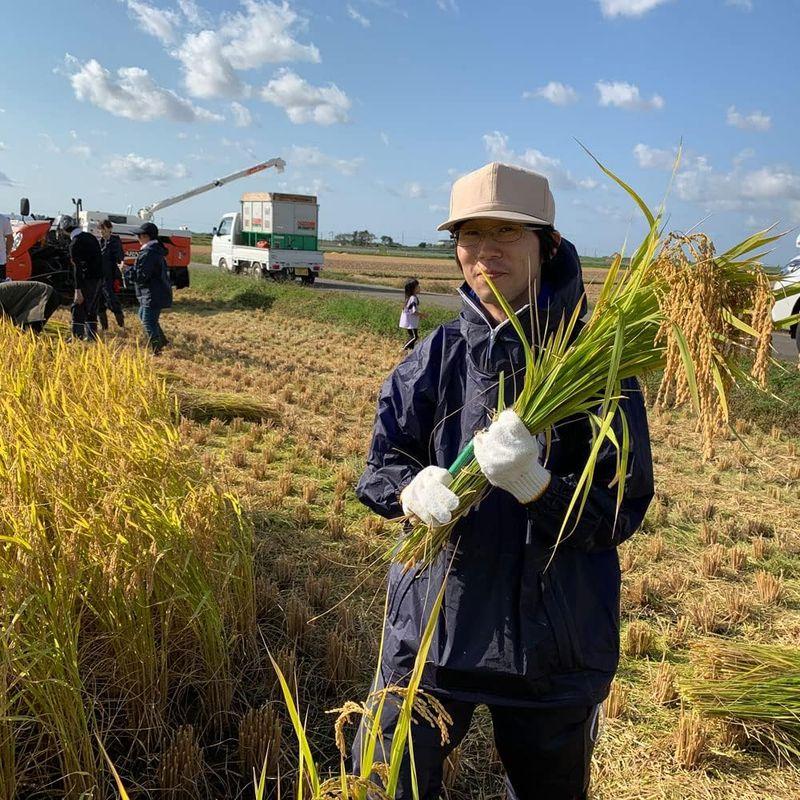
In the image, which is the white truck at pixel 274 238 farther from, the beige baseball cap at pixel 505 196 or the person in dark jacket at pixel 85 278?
the beige baseball cap at pixel 505 196

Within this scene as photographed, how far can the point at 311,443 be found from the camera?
5.43 m

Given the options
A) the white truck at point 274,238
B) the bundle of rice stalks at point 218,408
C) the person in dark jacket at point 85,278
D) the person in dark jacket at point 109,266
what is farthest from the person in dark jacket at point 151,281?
the white truck at point 274,238

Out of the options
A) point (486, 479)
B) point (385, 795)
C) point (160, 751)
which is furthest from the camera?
point (160, 751)

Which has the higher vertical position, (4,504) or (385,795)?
(4,504)

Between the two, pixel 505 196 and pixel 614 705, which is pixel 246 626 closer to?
pixel 614 705

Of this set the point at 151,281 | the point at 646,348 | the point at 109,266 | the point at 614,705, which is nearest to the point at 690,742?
the point at 614,705

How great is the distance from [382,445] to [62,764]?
113cm

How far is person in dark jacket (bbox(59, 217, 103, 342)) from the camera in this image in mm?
8648

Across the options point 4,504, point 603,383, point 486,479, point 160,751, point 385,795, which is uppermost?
point 603,383

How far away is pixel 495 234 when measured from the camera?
59.4 inches

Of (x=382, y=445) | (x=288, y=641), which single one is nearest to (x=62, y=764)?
(x=288, y=641)

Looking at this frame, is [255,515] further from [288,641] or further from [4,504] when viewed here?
[4,504]

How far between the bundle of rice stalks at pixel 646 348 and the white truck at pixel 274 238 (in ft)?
68.6

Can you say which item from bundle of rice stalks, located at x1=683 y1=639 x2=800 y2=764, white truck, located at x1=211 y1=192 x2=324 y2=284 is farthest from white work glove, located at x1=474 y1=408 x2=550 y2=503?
white truck, located at x1=211 y1=192 x2=324 y2=284
